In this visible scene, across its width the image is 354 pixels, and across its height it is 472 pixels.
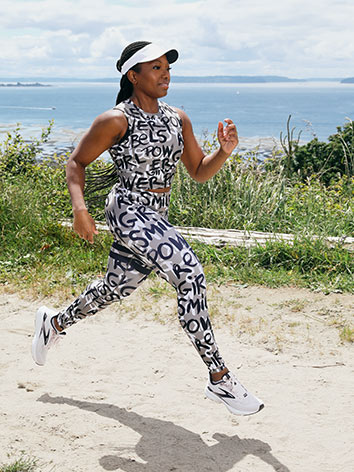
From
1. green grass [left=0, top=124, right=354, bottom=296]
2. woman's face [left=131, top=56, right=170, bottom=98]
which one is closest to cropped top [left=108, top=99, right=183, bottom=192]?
woman's face [left=131, top=56, right=170, bottom=98]

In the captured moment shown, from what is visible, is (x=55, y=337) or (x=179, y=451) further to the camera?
(x=55, y=337)

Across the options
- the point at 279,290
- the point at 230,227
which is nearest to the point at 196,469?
the point at 279,290

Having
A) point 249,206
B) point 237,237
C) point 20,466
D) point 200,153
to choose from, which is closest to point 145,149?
point 200,153

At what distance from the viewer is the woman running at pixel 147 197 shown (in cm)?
321

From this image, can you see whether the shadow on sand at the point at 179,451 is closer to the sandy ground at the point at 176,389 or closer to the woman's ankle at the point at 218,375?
the sandy ground at the point at 176,389

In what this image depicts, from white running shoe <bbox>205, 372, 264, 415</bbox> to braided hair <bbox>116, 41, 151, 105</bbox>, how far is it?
1.68 meters

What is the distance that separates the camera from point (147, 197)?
11.2 feet

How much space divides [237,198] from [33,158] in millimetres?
3588

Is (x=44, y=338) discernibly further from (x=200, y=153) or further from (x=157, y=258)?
(x=200, y=153)

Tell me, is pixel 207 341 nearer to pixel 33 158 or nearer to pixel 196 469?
pixel 196 469

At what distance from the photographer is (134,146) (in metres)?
3.36

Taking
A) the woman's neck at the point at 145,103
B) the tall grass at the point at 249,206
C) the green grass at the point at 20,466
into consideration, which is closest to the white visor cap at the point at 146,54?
the woman's neck at the point at 145,103

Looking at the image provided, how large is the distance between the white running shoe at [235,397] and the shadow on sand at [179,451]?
0.56ft

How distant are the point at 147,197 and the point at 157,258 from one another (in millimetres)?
406
